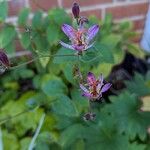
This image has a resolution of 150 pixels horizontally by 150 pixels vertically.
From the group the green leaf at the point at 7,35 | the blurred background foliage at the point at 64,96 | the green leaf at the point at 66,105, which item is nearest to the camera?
the green leaf at the point at 66,105

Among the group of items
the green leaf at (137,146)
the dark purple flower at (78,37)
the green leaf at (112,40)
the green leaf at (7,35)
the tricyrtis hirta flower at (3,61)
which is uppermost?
the dark purple flower at (78,37)

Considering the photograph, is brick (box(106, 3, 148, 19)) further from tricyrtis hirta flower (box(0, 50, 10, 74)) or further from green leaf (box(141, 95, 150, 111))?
tricyrtis hirta flower (box(0, 50, 10, 74))

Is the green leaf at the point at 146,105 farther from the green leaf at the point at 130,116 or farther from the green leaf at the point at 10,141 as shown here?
the green leaf at the point at 10,141

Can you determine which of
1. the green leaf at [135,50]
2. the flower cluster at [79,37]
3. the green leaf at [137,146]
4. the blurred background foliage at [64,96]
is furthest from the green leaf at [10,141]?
the flower cluster at [79,37]

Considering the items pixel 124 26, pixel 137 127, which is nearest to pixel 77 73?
pixel 137 127

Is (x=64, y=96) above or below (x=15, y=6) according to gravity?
above

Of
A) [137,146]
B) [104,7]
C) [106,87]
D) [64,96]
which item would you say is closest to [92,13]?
[104,7]

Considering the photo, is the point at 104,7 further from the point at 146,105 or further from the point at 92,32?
the point at 92,32

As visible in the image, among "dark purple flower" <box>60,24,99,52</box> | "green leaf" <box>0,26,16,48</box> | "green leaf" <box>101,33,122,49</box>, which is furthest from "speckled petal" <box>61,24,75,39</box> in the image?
"green leaf" <box>101,33,122,49</box>
